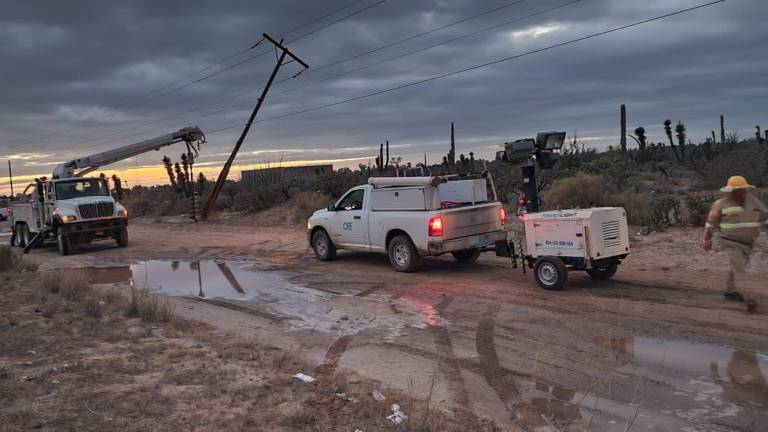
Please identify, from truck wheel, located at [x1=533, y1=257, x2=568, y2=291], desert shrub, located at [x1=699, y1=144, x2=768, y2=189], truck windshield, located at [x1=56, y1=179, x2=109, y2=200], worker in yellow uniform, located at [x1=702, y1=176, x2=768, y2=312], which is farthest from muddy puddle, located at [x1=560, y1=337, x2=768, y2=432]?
truck windshield, located at [x1=56, y1=179, x2=109, y2=200]

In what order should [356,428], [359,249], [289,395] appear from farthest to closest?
[359,249] → [289,395] → [356,428]

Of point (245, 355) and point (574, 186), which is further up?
point (574, 186)

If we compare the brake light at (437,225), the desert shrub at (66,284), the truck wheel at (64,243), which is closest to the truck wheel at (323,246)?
the brake light at (437,225)

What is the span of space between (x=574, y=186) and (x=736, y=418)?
47.4ft

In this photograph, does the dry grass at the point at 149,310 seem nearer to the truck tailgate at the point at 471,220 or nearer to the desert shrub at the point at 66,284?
the desert shrub at the point at 66,284

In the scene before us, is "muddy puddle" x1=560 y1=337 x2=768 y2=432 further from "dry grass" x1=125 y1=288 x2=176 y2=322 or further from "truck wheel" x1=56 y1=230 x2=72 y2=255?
"truck wheel" x1=56 y1=230 x2=72 y2=255

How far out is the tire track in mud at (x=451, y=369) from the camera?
540 cm

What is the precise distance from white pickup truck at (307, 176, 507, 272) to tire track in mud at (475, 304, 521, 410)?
12.4 ft

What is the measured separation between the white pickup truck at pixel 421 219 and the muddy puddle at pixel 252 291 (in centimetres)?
222

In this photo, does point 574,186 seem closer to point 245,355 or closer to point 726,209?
point 726,209

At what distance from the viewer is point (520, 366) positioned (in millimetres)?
6453

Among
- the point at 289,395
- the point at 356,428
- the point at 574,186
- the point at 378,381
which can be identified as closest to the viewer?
the point at 356,428

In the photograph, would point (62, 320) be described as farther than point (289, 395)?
Yes

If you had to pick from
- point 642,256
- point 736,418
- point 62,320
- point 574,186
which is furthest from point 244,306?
point 574,186
